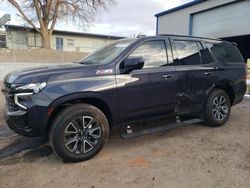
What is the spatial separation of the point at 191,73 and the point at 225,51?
4.47 ft

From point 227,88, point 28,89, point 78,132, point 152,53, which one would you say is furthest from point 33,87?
point 227,88

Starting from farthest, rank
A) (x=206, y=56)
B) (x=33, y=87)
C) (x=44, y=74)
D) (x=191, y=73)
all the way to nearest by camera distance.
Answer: (x=206, y=56) < (x=191, y=73) < (x=44, y=74) < (x=33, y=87)

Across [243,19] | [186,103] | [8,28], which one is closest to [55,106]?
[186,103]

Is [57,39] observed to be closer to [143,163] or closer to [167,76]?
[167,76]

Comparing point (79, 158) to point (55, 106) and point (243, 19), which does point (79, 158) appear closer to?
point (55, 106)

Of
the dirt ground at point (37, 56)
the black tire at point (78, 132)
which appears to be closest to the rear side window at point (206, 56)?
the black tire at point (78, 132)

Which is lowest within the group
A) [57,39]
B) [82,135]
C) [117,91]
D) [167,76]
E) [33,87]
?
[82,135]

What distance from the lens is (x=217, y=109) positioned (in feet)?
18.3

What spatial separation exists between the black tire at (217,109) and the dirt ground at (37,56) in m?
19.8

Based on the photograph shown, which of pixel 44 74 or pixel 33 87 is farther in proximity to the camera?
pixel 44 74

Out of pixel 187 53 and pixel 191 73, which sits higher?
pixel 187 53

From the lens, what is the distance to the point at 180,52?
499 centimetres

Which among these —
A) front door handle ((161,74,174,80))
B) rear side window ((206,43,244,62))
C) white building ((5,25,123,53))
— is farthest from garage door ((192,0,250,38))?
white building ((5,25,123,53))

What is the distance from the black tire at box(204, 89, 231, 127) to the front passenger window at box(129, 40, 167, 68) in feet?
4.89
